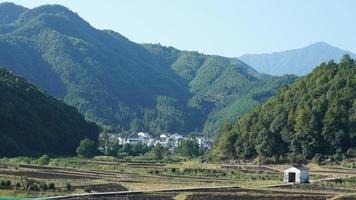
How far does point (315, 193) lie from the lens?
4322cm

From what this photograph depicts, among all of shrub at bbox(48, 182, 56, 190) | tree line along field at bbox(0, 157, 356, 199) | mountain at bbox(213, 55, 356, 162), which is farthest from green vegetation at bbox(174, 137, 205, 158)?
shrub at bbox(48, 182, 56, 190)

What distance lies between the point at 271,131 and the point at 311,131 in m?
5.75

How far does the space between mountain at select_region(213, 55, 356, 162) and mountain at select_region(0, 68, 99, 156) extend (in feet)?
77.6

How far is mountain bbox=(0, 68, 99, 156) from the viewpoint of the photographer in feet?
311

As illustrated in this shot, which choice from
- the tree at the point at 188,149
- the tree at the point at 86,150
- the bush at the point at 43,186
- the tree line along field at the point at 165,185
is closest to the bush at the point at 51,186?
the tree line along field at the point at 165,185

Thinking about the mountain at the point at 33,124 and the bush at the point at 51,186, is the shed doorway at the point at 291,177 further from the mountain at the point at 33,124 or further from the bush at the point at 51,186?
the mountain at the point at 33,124

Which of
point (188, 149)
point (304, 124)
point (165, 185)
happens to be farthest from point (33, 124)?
point (165, 185)

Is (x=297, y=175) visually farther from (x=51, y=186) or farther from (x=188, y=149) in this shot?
(x=188, y=149)

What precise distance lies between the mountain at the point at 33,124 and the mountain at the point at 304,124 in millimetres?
23658

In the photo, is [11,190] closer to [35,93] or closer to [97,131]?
[35,93]

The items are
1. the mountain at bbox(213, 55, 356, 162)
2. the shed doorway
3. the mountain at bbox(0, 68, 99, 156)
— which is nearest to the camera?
the shed doorway

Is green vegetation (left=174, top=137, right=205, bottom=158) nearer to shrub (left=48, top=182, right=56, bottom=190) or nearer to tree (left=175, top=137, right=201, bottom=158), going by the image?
tree (left=175, top=137, right=201, bottom=158)

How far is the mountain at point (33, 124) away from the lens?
94.8 m

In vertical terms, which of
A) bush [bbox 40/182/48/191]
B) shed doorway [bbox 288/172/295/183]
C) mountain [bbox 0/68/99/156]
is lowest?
bush [bbox 40/182/48/191]
